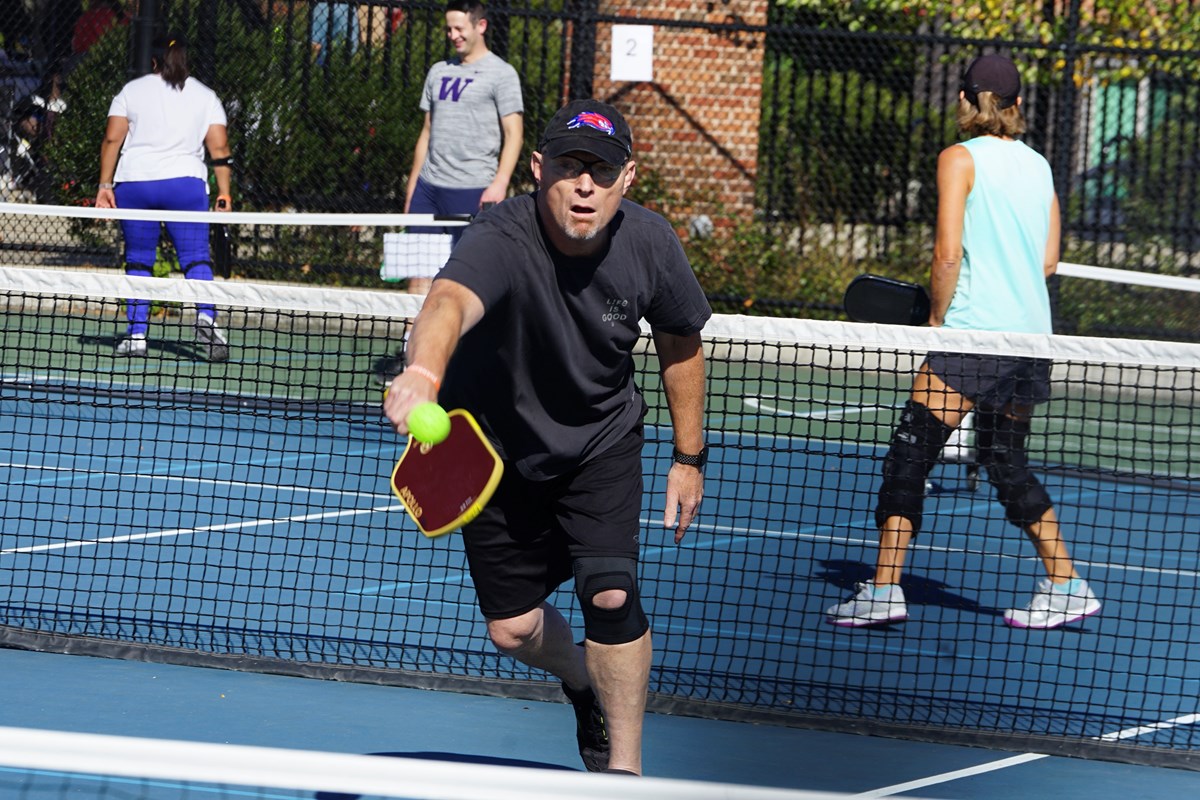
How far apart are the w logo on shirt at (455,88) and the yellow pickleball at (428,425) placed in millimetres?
7416

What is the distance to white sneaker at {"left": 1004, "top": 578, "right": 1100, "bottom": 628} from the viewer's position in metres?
6.25

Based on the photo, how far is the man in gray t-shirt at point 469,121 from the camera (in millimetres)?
10297

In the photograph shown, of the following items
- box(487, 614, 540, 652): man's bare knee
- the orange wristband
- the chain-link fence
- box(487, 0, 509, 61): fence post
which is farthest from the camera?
box(487, 0, 509, 61): fence post

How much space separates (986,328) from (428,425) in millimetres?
3525

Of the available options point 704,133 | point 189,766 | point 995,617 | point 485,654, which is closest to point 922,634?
point 995,617

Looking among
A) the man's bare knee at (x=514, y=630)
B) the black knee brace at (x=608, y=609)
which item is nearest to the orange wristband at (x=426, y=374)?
the black knee brace at (x=608, y=609)

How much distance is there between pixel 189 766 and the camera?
2107 mm

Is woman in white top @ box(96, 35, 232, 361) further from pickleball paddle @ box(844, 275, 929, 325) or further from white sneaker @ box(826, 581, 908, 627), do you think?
white sneaker @ box(826, 581, 908, 627)

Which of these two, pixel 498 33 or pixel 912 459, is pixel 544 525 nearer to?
pixel 912 459

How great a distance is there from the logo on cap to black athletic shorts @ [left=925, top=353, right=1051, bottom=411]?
7.90 feet

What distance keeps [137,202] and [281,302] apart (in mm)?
6046

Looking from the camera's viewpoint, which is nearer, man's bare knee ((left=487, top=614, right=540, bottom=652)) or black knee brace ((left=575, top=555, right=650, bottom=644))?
black knee brace ((left=575, top=555, right=650, bottom=644))

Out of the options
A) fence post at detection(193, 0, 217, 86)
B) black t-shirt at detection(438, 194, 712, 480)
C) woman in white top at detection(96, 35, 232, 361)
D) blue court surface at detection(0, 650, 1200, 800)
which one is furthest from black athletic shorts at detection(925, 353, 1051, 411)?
fence post at detection(193, 0, 217, 86)

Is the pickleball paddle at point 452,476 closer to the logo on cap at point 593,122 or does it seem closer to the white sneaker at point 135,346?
the logo on cap at point 593,122
